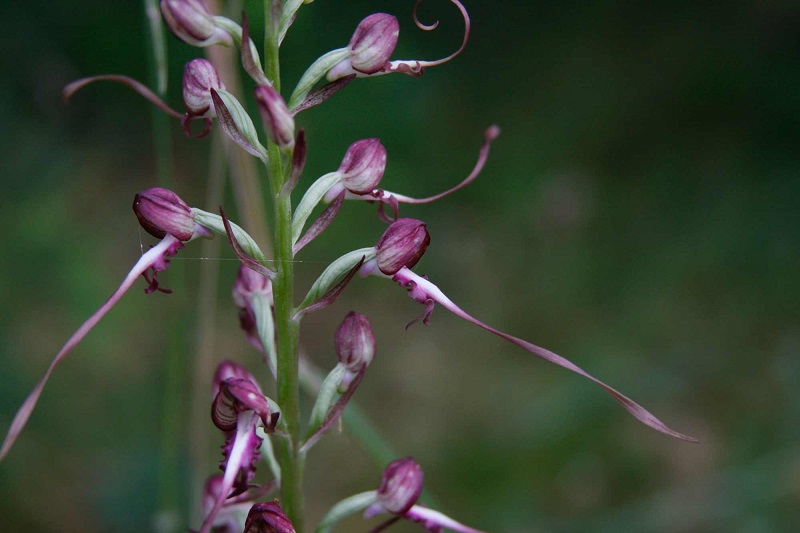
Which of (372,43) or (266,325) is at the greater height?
(372,43)

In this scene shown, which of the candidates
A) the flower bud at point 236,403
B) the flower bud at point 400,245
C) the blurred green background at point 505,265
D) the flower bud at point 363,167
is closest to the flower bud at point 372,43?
the flower bud at point 363,167

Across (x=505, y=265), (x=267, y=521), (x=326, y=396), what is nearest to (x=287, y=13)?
(x=326, y=396)

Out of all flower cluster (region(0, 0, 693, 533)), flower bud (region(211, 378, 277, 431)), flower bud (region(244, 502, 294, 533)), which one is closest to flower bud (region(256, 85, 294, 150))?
flower cluster (region(0, 0, 693, 533))

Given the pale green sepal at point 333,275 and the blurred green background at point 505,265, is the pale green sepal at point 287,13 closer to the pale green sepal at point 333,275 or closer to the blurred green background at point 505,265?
the pale green sepal at point 333,275

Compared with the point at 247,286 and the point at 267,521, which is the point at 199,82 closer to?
the point at 247,286

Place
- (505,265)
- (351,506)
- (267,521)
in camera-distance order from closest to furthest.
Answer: (267,521) → (351,506) → (505,265)
